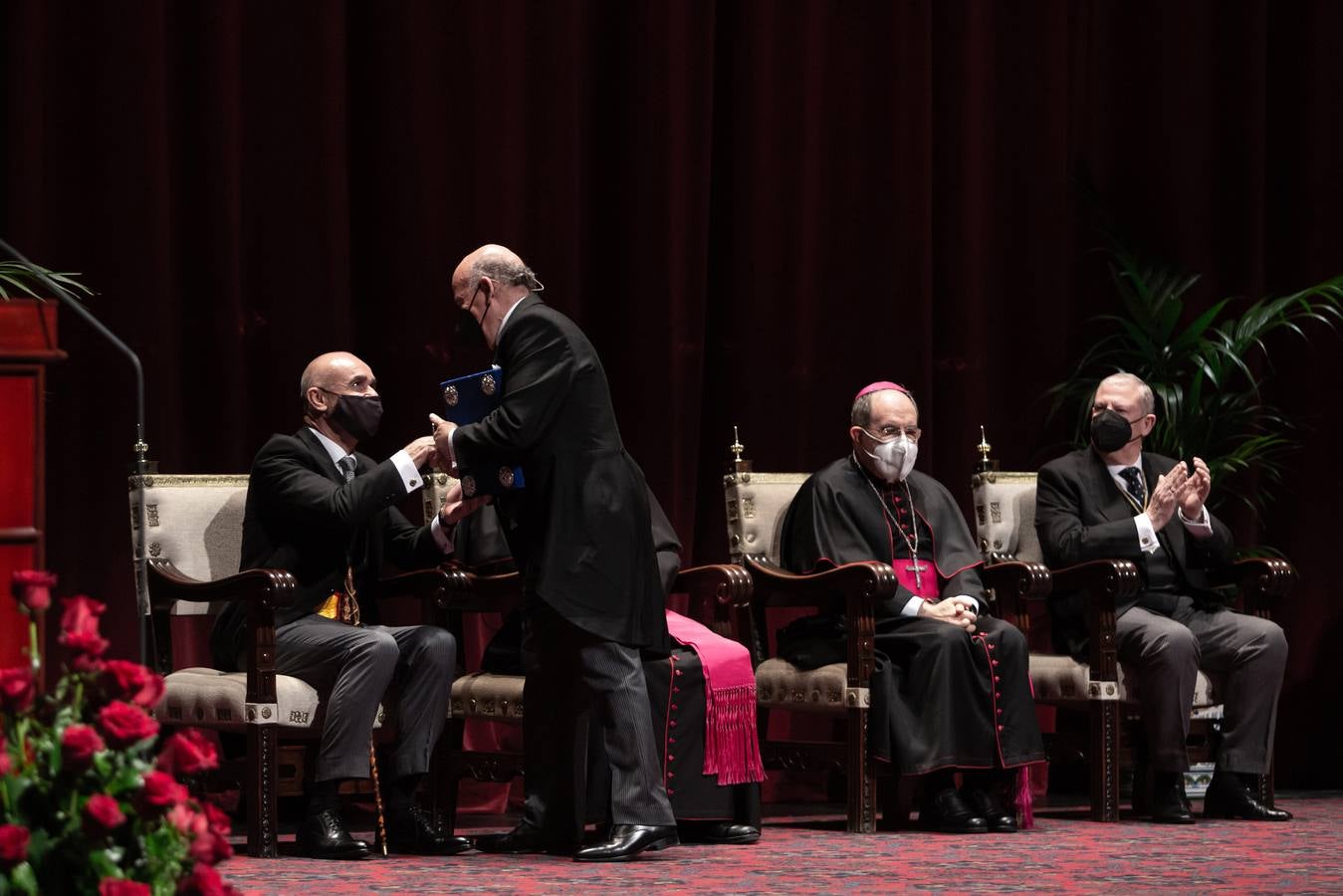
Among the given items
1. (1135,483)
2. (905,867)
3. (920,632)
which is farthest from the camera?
(1135,483)

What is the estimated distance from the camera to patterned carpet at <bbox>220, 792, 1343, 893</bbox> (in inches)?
145

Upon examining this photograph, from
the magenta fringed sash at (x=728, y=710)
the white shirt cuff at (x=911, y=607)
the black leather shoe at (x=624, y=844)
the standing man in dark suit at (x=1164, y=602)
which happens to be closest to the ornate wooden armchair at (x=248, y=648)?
the black leather shoe at (x=624, y=844)

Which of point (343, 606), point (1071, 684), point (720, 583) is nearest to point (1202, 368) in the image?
point (1071, 684)

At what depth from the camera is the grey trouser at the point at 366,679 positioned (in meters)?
4.16

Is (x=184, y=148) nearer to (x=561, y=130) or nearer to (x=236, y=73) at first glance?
(x=236, y=73)

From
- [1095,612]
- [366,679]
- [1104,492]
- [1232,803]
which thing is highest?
[1104,492]

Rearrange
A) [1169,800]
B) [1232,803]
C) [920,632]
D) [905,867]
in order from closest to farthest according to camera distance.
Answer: [905,867], [920,632], [1169,800], [1232,803]

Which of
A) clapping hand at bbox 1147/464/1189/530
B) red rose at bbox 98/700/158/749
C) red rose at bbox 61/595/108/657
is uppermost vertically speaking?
clapping hand at bbox 1147/464/1189/530

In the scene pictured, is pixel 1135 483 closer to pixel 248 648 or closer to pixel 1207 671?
pixel 1207 671

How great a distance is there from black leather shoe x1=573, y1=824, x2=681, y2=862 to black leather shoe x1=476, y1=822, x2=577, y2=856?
13cm

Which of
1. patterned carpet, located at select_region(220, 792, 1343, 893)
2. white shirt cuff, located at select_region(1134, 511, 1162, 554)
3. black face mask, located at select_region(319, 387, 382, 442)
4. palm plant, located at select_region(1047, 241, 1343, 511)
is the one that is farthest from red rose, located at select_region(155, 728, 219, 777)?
palm plant, located at select_region(1047, 241, 1343, 511)

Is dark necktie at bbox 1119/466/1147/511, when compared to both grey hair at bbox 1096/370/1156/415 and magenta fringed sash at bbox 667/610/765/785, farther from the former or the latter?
magenta fringed sash at bbox 667/610/765/785

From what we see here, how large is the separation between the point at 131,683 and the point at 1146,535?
3862mm

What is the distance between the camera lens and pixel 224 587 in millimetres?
4238
